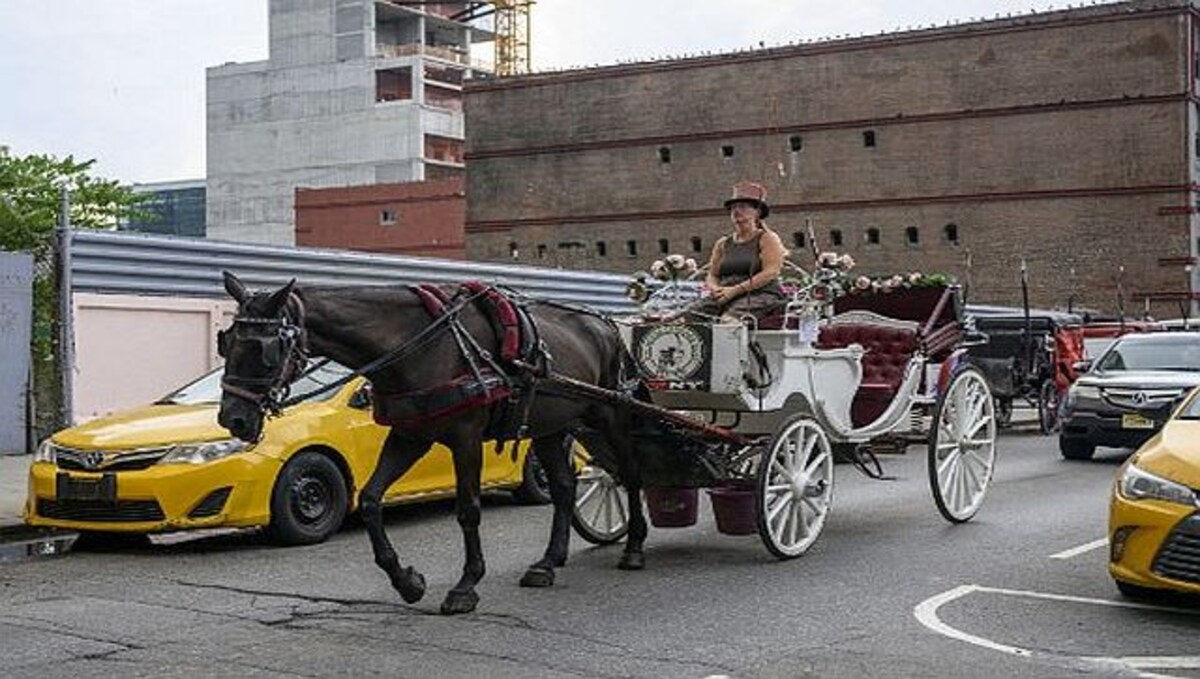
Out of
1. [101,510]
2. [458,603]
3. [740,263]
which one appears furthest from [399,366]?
[101,510]

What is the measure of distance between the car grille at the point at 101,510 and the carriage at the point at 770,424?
9.88 ft

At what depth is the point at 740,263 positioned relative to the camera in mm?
10719

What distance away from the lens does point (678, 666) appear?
700 centimetres

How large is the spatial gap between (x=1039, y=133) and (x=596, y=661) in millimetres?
49029

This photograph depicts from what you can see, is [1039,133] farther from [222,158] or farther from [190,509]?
[222,158]

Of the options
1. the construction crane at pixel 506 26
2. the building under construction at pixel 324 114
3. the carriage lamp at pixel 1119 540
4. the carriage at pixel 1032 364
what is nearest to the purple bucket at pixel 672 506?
the carriage lamp at pixel 1119 540

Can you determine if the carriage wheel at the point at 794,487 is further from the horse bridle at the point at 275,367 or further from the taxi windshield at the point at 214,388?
the taxi windshield at the point at 214,388

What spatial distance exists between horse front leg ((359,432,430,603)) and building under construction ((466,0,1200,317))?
150ft

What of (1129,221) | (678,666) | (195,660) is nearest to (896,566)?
(678,666)

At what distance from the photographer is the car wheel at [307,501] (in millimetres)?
10945

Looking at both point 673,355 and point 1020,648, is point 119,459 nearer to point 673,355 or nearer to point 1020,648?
point 673,355

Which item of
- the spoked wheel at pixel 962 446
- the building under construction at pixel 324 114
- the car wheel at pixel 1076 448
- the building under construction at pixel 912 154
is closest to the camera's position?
the spoked wheel at pixel 962 446

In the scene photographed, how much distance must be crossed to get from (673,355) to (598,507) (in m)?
1.42

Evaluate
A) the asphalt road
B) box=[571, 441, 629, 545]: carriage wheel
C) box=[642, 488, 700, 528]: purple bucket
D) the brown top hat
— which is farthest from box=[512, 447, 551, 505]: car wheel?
the brown top hat
